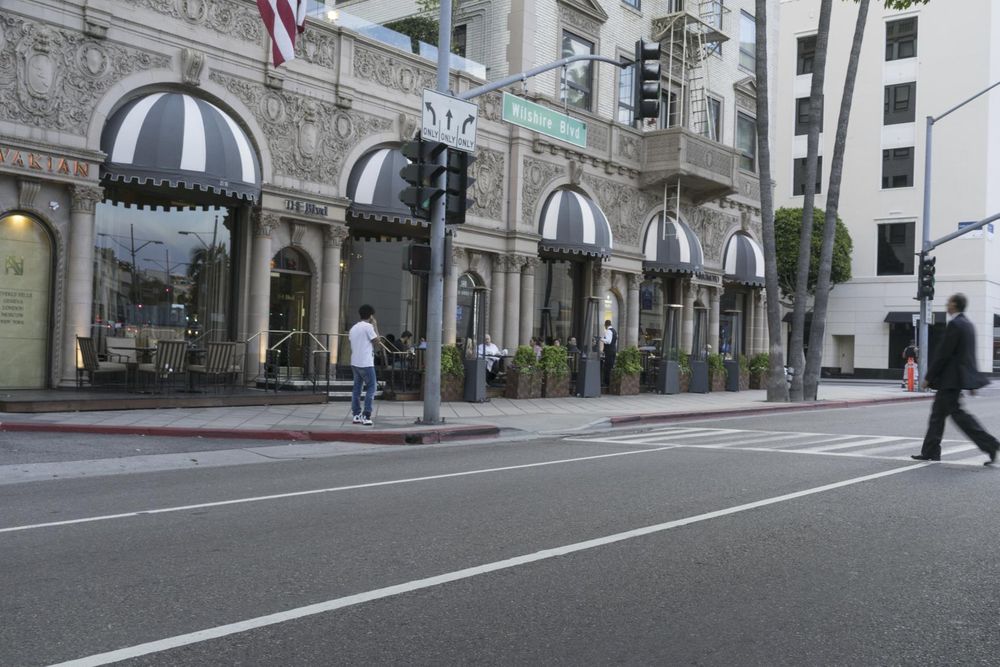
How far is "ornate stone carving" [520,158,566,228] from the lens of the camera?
87.6 ft

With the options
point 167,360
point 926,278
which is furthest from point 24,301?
point 926,278

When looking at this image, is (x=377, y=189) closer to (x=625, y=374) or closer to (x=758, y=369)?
(x=625, y=374)

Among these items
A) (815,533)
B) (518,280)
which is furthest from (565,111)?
(815,533)

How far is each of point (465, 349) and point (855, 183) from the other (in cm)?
3639

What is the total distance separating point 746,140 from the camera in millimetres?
37062

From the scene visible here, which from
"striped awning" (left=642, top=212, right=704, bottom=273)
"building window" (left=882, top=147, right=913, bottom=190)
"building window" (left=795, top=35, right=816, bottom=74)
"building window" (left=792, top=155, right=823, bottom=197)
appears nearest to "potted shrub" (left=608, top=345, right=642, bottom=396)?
"striped awning" (left=642, top=212, right=704, bottom=273)

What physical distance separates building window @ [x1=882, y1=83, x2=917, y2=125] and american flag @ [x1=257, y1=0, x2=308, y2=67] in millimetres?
40169

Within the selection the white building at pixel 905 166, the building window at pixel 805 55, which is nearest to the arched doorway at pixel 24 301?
the white building at pixel 905 166

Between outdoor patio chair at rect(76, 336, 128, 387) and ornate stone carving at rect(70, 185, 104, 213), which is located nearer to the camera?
outdoor patio chair at rect(76, 336, 128, 387)

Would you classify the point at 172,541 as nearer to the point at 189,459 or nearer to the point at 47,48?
the point at 189,459

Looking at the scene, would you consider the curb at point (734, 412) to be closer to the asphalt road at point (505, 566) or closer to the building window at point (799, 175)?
the asphalt road at point (505, 566)

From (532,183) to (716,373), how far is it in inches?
328

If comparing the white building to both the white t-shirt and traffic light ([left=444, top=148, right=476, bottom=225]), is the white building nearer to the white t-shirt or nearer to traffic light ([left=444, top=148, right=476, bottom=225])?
traffic light ([left=444, top=148, right=476, bottom=225])

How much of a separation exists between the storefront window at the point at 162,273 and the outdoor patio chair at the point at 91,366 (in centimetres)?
101
